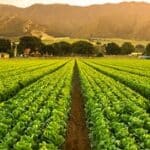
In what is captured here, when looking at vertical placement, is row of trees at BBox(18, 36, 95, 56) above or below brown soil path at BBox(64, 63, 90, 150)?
below

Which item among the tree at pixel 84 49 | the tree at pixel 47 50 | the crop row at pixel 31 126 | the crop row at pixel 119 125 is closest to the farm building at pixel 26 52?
the tree at pixel 47 50

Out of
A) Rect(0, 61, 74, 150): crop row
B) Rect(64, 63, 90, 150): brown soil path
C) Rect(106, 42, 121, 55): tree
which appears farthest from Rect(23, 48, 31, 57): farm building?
Rect(0, 61, 74, 150): crop row

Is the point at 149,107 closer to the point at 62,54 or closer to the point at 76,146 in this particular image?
the point at 76,146

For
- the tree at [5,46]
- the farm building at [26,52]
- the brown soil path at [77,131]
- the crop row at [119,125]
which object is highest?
the crop row at [119,125]

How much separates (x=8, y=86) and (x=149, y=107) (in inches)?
399

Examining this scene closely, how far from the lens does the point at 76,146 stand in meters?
14.2

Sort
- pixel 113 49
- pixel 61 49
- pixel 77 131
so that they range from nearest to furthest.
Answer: pixel 77 131
pixel 61 49
pixel 113 49

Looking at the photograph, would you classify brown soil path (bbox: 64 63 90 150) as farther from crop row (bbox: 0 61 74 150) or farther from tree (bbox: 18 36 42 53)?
tree (bbox: 18 36 42 53)

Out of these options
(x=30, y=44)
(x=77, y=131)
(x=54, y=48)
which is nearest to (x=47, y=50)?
(x=54, y=48)

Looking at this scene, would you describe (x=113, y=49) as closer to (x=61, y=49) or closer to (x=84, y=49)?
(x=84, y=49)

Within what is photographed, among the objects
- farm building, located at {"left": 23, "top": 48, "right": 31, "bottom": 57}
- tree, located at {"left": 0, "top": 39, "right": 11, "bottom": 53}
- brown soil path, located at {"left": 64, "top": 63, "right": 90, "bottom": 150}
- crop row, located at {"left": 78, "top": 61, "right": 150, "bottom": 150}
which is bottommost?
farm building, located at {"left": 23, "top": 48, "right": 31, "bottom": 57}

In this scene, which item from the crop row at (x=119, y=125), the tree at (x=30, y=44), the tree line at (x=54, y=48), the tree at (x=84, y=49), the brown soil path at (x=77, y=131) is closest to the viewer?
the crop row at (x=119, y=125)

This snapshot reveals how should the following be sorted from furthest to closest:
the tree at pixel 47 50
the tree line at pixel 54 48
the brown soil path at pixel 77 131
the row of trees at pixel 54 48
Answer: the row of trees at pixel 54 48 → the tree at pixel 47 50 → the tree line at pixel 54 48 → the brown soil path at pixel 77 131

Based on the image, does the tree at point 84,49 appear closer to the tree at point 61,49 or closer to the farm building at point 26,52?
the tree at point 61,49
